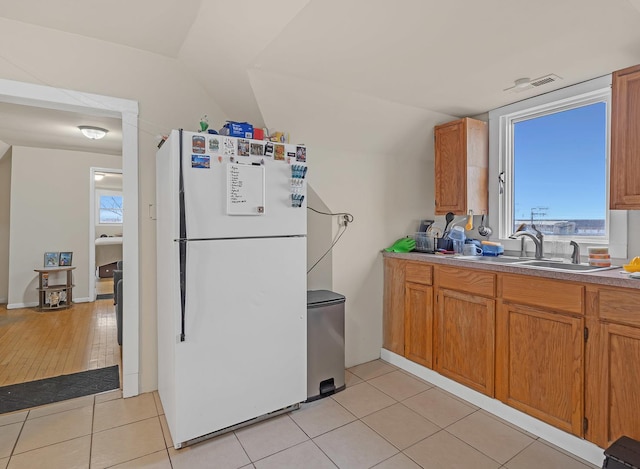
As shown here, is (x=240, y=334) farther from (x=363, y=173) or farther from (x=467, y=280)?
(x=363, y=173)

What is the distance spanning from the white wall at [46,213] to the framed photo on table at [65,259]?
3.9 inches

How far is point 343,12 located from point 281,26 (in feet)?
1.06

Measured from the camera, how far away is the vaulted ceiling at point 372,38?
1.62 m

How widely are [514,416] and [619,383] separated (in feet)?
2.12

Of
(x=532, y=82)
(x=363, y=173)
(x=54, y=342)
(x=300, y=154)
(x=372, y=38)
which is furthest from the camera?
(x=54, y=342)

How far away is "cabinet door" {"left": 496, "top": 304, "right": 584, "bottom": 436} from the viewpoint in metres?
1.86

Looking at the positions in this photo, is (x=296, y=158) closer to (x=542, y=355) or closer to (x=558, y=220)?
(x=542, y=355)

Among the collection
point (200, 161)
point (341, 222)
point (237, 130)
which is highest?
point (237, 130)

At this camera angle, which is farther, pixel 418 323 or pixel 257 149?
pixel 418 323

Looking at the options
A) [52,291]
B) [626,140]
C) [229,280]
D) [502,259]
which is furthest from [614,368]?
[52,291]

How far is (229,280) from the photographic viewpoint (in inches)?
77.7

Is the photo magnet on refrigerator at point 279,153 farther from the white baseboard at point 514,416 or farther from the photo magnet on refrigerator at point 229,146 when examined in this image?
the white baseboard at point 514,416

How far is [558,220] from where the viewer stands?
8.67 ft

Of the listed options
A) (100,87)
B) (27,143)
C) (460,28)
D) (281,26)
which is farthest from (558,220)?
(27,143)
